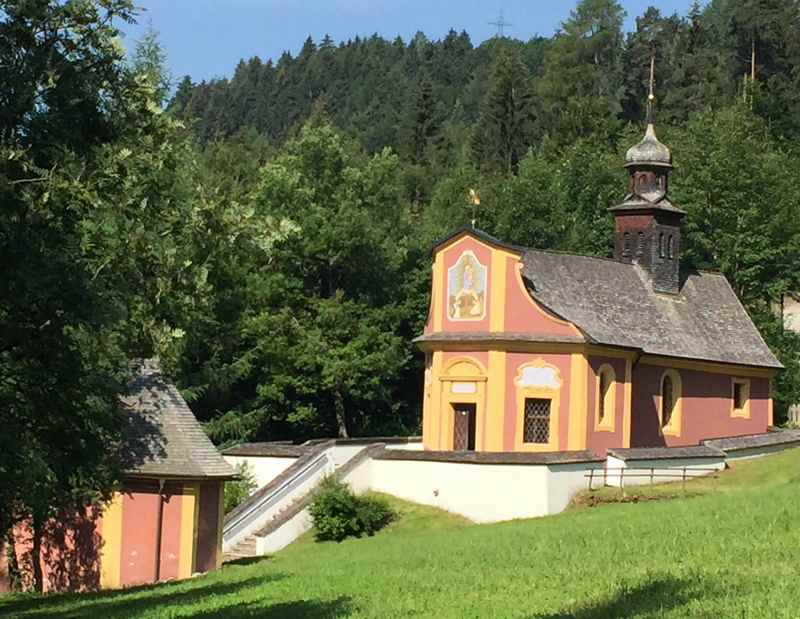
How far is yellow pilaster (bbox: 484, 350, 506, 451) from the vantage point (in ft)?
116

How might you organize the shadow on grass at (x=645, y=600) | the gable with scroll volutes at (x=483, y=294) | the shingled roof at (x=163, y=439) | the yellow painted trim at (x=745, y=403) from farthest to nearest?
the yellow painted trim at (x=745, y=403) < the gable with scroll volutes at (x=483, y=294) < the shingled roof at (x=163, y=439) < the shadow on grass at (x=645, y=600)

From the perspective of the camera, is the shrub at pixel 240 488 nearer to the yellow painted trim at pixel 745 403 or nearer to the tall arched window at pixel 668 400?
the tall arched window at pixel 668 400

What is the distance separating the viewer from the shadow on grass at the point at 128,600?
1888 cm

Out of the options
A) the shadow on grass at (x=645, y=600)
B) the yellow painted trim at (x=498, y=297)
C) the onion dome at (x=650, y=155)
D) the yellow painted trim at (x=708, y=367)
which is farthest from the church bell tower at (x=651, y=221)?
the shadow on grass at (x=645, y=600)

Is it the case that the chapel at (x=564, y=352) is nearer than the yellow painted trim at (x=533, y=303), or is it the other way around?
the yellow painted trim at (x=533, y=303)

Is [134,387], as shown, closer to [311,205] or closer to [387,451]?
[387,451]

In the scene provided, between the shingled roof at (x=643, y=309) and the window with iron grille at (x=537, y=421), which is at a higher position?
the shingled roof at (x=643, y=309)

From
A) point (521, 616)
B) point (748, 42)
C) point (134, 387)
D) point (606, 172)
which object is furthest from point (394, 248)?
point (748, 42)

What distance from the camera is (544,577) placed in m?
16.1

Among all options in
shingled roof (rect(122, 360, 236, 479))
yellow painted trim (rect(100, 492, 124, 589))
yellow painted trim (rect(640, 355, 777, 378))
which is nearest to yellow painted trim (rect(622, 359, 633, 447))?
yellow painted trim (rect(640, 355, 777, 378))

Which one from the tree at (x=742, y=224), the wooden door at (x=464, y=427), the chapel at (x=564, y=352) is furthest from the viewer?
the tree at (x=742, y=224)

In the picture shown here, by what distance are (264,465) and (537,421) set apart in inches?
306

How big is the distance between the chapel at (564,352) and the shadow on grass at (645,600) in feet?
69.6

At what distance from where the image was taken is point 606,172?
60875mm
